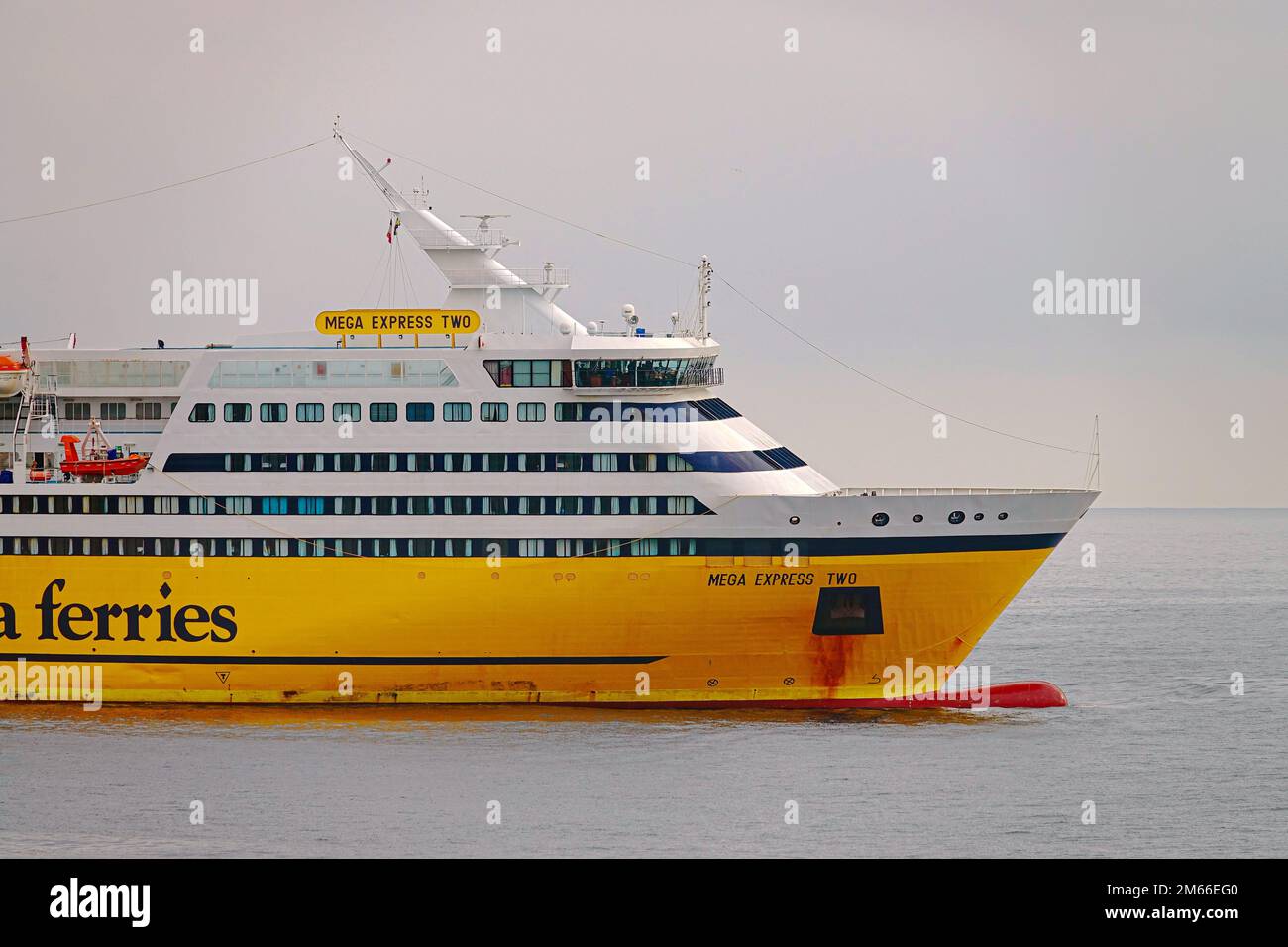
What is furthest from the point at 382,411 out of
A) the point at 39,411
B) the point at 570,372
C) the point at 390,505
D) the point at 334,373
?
the point at 39,411

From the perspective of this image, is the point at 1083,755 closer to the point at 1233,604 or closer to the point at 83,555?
the point at 83,555

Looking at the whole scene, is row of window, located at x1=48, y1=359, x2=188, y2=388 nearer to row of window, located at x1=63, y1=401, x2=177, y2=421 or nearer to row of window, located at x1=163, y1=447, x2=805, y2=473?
row of window, located at x1=63, y1=401, x2=177, y2=421

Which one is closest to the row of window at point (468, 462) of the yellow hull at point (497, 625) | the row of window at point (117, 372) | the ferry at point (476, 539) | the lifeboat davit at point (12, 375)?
the ferry at point (476, 539)

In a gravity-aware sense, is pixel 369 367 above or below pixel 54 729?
above

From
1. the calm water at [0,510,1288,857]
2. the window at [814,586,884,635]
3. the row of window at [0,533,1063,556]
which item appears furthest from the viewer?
the window at [814,586,884,635]

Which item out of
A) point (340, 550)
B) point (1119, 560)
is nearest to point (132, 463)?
→ point (340, 550)

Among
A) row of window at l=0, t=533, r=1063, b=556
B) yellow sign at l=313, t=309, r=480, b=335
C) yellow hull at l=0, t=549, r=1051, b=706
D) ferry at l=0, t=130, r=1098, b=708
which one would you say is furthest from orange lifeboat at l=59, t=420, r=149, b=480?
yellow sign at l=313, t=309, r=480, b=335

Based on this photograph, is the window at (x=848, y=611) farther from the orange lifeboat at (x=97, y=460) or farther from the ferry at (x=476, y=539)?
the orange lifeboat at (x=97, y=460)

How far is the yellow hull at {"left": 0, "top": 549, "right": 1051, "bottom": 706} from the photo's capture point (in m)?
39.6

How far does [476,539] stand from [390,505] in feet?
5.82

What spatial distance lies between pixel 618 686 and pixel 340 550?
5925 mm

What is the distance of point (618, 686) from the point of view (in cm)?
4019

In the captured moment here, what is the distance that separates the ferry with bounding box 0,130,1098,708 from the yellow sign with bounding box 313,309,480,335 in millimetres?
54

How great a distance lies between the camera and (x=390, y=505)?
131ft
